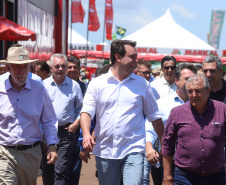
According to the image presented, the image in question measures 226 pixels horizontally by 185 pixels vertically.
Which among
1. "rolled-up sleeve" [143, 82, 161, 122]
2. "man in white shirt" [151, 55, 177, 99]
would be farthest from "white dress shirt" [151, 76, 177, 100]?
"rolled-up sleeve" [143, 82, 161, 122]

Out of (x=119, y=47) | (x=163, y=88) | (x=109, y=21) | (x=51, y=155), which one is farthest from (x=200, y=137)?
(x=109, y=21)

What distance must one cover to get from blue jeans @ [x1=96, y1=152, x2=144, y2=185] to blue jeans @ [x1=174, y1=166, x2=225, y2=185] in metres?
0.45

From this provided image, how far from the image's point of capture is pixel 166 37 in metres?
35.2

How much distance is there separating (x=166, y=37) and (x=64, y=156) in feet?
88.5

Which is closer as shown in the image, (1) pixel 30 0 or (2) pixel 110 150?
(2) pixel 110 150

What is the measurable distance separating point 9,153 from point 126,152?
1.22 metres

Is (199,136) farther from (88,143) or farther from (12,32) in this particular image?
(12,32)

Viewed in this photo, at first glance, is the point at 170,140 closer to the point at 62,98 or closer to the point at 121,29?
the point at 62,98

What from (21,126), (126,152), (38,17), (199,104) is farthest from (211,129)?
(38,17)

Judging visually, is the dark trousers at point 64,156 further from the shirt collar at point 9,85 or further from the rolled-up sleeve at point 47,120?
the shirt collar at point 9,85

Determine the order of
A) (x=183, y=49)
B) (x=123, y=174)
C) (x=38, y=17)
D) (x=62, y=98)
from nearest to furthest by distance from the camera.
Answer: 1. (x=123, y=174)
2. (x=62, y=98)
3. (x=38, y=17)
4. (x=183, y=49)

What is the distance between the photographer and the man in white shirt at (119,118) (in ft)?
20.0

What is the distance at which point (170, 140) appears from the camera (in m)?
5.95

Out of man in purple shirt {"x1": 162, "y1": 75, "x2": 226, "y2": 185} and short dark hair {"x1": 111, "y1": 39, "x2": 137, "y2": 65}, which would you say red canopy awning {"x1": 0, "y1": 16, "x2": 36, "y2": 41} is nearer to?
short dark hair {"x1": 111, "y1": 39, "x2": 137, "y2": 65}
